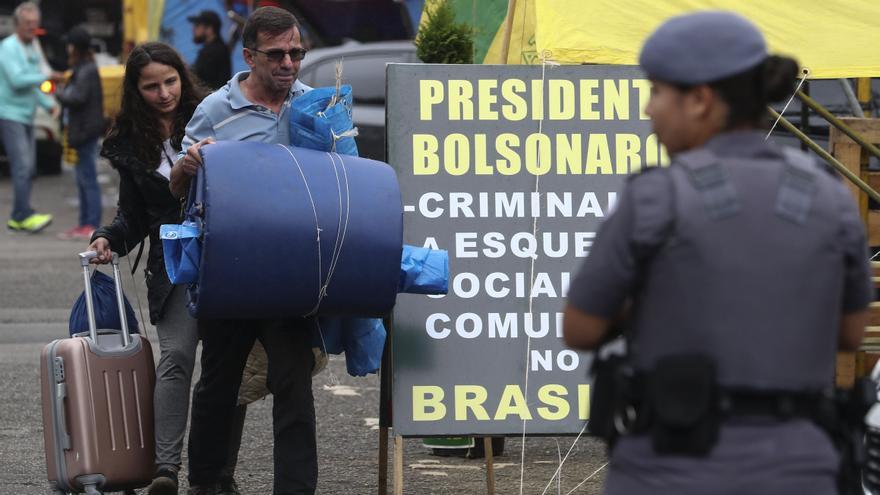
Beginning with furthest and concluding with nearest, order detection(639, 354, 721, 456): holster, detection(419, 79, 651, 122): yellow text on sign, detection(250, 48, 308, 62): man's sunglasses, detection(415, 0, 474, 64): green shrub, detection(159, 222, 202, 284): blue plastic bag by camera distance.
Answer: detection(415, 0, 474, 64): green shrub → detection(419, 79, 651, 122): yellow text on sign → detection(250, 48, 308, 62): man's sunglasses → detection(159, 222, 202, 284): blue plastic bag → detection(639, 354, 721, 456): holster

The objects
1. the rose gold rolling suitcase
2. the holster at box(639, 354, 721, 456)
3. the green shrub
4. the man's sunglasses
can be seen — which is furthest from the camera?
the green shrub

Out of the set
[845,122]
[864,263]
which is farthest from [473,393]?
[864,263]

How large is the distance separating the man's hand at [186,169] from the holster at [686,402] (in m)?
2.50

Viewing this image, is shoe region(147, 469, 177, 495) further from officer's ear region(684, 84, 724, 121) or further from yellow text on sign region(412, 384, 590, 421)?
officer's ear region(684, 84, 724, 121)

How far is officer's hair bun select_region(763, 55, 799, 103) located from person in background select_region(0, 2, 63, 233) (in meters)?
11.8

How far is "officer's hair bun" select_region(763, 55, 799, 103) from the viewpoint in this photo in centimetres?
296

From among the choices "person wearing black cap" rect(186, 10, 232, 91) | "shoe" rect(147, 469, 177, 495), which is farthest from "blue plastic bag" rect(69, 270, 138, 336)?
"person wearing black cap" rect(186, 10, 232, 91)

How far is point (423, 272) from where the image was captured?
209 inches

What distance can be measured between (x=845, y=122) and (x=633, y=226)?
12.1 feet

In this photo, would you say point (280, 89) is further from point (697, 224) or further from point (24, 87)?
point (24, 87)

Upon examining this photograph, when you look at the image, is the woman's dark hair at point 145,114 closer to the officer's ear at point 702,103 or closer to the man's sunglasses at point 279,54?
the man's sunglasses at point 279,54

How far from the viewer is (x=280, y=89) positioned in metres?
5.32

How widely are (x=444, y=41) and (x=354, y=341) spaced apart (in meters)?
1.37

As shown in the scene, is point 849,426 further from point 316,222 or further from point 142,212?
point 142,212
